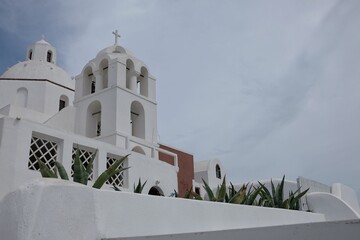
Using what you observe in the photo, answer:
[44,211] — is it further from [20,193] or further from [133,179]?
[133,179]

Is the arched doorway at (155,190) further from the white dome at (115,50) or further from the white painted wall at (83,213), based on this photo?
the white painted wall at (83,213)

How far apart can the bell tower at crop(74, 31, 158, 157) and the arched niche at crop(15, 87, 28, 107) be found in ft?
22.5

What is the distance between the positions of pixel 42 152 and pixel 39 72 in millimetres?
14942

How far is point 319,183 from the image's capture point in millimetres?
15109

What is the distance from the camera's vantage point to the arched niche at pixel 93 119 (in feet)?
53.6

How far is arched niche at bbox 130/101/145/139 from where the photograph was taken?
53.6 ft

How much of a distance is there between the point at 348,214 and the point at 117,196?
793 cm

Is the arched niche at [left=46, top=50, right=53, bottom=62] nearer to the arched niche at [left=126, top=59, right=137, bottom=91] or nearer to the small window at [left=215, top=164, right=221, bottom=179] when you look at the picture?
the arched niche at [left=126, top=59, right=137, bottom=91]

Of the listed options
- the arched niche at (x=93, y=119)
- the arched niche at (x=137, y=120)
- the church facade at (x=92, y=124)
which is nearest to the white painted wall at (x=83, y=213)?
the church facade at (x=92, y=124)

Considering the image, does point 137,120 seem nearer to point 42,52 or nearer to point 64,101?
point 64,101

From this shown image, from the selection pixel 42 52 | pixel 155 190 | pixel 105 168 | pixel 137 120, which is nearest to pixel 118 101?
pixel 137 120

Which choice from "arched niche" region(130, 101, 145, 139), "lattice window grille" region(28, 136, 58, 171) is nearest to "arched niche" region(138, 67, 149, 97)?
"arched niche" region(130, 101, 145, 139)

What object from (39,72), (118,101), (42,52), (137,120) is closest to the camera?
(118,101)

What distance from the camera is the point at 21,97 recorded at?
887 inches
